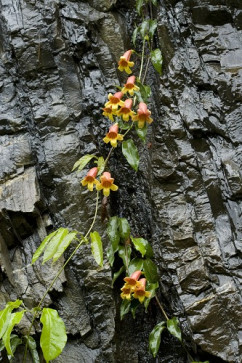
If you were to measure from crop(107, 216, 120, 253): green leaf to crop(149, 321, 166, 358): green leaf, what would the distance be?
1.41ft

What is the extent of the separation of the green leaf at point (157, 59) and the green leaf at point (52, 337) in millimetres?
1493

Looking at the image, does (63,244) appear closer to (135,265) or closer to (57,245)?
(57,245)

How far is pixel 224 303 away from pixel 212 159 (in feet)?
2.52

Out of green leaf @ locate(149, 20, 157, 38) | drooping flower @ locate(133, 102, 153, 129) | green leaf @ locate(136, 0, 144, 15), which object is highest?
green leaf @ locate(136, 0, 144, 15)

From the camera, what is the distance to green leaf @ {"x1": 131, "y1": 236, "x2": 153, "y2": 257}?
238cm

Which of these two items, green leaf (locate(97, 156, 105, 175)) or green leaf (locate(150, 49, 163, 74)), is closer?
green leaf (locate(97, 156, 105, 175))

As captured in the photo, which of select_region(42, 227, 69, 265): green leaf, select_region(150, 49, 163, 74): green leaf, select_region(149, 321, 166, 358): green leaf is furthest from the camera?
select_region(150, 49, 163, 74): green leaf

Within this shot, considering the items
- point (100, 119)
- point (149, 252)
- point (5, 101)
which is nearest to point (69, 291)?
point (149, 252)

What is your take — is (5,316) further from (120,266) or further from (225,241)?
(225,241)

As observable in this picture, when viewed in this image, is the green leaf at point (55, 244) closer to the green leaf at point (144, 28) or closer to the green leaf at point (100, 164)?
the green leaf at point (100, 164)

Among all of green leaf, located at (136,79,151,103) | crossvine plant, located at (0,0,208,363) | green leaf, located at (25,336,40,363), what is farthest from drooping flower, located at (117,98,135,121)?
green leaf, located at (25,336,40,363)

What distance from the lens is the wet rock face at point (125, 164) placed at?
2475mm

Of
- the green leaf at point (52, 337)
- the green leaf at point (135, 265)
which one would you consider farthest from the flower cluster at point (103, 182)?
the green leaf at point (52, 337)

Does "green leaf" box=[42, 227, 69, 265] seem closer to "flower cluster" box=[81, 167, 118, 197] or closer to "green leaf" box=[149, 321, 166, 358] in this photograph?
"flower cluster" box=[81, 167, 118, 197]
